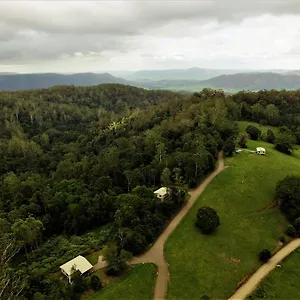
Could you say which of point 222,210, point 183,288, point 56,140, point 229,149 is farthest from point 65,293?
point 56,140

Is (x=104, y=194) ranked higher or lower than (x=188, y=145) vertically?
lower

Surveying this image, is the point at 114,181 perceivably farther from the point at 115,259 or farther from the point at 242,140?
the point at 242,140

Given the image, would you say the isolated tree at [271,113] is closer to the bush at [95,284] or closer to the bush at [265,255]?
the bush at [265,255]

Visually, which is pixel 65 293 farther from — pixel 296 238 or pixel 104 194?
pixel 296 238

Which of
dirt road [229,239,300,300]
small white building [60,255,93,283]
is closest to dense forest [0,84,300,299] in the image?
small white building [60,255,93,283]

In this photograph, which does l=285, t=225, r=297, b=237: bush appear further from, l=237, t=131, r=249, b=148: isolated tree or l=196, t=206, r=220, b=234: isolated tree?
l=237, t=131, r=249, b=148: isolated tree

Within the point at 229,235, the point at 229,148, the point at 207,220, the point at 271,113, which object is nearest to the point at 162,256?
the point at 207,220
